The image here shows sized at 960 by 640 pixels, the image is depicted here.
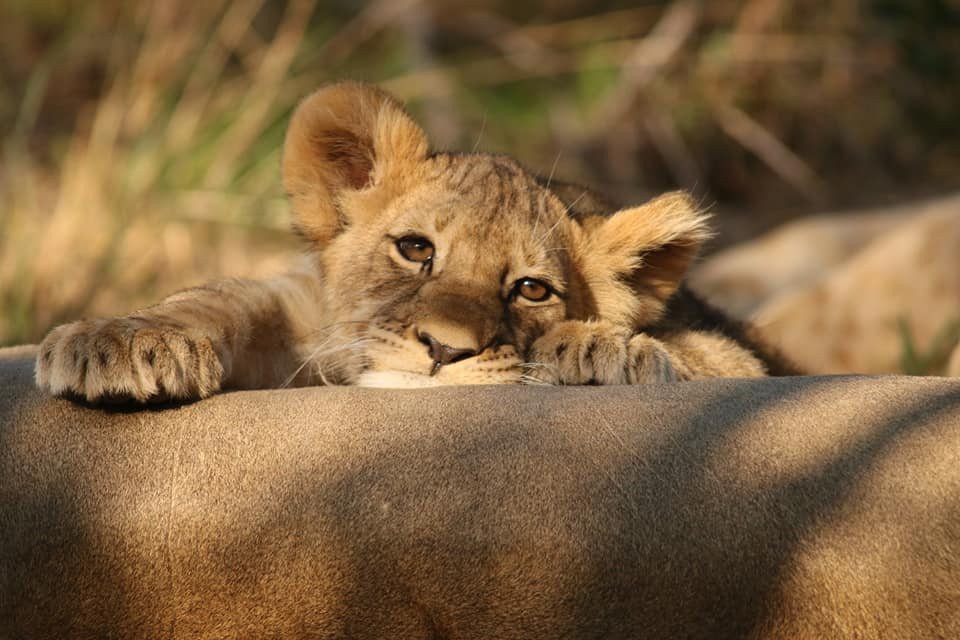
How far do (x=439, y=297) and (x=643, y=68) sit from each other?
558 cm

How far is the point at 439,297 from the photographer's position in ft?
10.1

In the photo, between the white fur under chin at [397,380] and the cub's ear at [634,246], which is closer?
the white fur under chin at [397,380]

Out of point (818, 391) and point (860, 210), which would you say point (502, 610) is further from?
point (860, 210)

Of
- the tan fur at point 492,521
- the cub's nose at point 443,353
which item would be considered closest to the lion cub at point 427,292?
the cub's nose at point 443,353

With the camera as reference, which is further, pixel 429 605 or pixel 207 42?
pixel 207 42

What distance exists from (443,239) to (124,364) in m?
1.00

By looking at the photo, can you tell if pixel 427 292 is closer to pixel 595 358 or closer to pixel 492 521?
pixel 595 358

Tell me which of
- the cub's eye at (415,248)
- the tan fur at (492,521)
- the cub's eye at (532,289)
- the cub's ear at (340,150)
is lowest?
the tan fur at (492,521)

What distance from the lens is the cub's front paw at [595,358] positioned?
9.93 feet

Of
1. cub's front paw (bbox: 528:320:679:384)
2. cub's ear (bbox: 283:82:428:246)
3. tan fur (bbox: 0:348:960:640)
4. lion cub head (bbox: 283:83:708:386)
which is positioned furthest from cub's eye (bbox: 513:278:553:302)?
tan fur (bbox: 0:348:960:640)

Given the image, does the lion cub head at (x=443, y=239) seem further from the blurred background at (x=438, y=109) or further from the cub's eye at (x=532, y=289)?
the blurred background at (x=438, y=109)

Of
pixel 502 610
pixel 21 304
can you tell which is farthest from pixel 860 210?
pixel 502 610

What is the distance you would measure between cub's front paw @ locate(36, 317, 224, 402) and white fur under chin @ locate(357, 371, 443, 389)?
42 centimetres

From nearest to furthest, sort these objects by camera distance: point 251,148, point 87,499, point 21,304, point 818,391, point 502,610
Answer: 1. point 502,610
2. point 87,499
3. point 818,391
4. point 21,304
5. point 251,148
